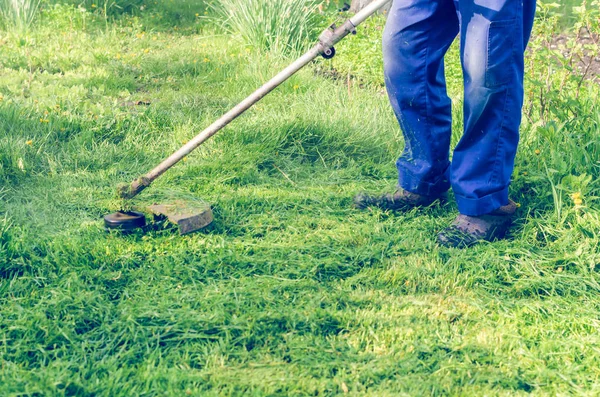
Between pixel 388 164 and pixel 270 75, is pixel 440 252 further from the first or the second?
pixel 270 75

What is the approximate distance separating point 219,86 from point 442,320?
308 centimetres

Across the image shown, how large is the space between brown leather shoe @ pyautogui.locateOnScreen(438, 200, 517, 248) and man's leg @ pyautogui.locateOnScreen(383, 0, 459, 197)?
31cm

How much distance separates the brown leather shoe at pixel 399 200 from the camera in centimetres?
309

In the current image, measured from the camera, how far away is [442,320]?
88.3 inches

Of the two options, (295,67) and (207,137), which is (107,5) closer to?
(207,137)

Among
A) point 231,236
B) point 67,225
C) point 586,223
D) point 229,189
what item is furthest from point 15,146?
point 586,223

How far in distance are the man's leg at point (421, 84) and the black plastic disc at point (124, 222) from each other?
114cm

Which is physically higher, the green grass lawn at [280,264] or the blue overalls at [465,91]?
the blue overalls at [465,91]

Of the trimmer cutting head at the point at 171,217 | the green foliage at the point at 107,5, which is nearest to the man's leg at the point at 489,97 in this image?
the trimmer cutting head at the point at 171,217

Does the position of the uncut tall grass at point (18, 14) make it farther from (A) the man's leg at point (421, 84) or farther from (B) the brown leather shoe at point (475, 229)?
(B) the brown leather shoe at point (475, 229)

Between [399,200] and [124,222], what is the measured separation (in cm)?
119

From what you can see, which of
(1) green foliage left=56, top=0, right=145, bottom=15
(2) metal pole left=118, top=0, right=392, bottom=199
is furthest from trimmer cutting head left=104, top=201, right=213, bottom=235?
(1) green foliage left=56, top=0, right=145, bottom=15

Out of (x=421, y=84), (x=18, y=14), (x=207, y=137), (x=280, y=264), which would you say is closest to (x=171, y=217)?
(x=207, y=137)

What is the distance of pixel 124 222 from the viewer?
2730 millimetres
